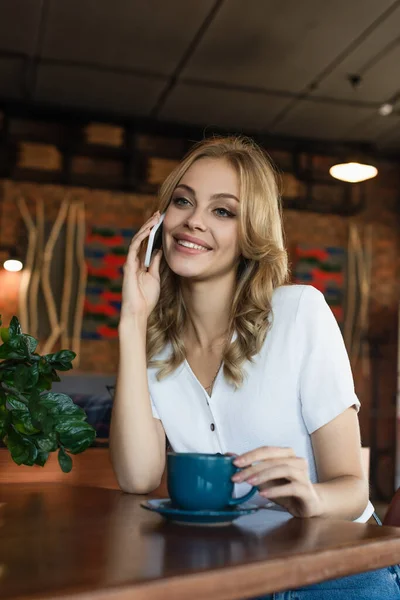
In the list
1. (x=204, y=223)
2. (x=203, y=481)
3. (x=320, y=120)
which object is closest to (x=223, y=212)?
(x=204, y=223)

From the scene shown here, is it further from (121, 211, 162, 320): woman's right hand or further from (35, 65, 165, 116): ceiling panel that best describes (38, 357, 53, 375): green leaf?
(35, 65, 165, 116): ceiling panel

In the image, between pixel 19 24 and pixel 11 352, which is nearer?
pixel 11 352

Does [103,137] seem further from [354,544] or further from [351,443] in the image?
[354,544]

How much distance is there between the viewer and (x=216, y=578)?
0.67 metres

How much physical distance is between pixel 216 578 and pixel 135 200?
587cm

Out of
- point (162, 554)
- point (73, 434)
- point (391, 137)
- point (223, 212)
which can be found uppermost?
point (391, 137)

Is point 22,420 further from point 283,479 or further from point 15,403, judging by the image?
point 283,479

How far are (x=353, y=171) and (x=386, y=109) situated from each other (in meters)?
0.53

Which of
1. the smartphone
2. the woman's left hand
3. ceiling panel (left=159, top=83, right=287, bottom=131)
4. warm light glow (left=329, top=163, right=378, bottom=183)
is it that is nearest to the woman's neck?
the smartphone


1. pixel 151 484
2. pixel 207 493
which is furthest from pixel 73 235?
pixel 207 493

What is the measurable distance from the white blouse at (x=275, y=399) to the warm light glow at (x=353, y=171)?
459cm

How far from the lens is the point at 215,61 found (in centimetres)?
504

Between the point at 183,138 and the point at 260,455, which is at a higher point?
the point at 183,138

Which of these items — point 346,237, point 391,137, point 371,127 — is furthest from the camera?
point 346,237
